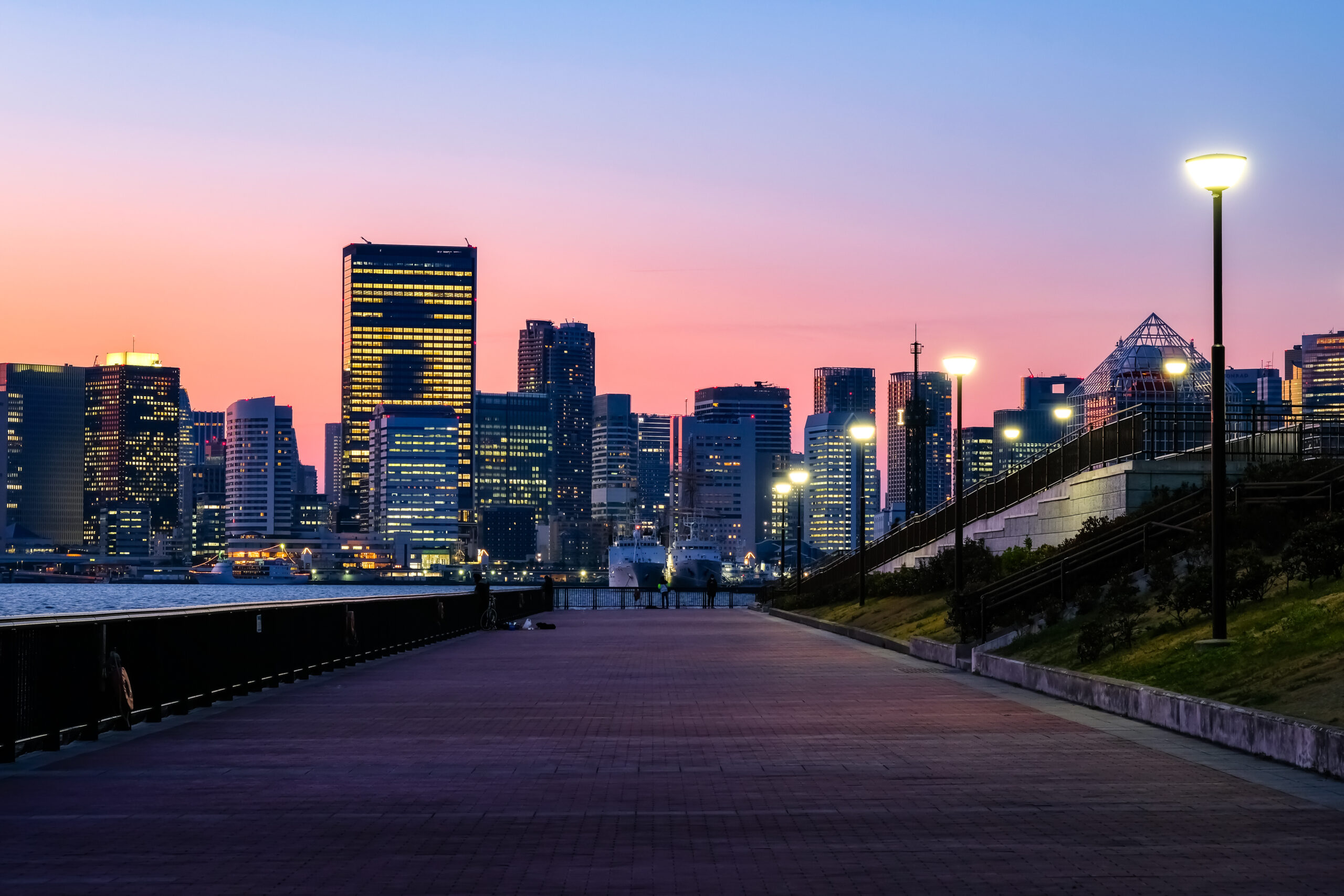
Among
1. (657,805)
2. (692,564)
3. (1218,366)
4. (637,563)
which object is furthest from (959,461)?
(692,564)

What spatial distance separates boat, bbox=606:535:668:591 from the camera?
156 m

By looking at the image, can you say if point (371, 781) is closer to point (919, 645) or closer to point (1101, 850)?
point (1101, 850)

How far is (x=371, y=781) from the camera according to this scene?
43.5 feet

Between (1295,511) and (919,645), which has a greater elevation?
(1295,511)

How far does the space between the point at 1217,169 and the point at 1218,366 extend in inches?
89.0

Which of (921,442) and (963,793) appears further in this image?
(921,442)

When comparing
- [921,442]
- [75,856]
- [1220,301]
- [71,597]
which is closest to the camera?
[75,856]

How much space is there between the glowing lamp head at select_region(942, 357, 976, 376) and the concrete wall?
4.61 meters

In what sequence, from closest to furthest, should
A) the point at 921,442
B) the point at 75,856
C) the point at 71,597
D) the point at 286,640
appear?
the point at 75,856
the point at 286,640
the point at 921,442
the point at 71,597


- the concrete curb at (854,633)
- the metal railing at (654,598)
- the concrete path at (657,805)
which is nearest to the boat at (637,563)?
the metal railing at (654,598)

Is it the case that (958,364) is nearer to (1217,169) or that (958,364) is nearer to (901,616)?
(901,616)

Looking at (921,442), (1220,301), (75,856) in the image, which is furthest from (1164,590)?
(921,442)

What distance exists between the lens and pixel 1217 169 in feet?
63.4

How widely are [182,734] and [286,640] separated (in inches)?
296
